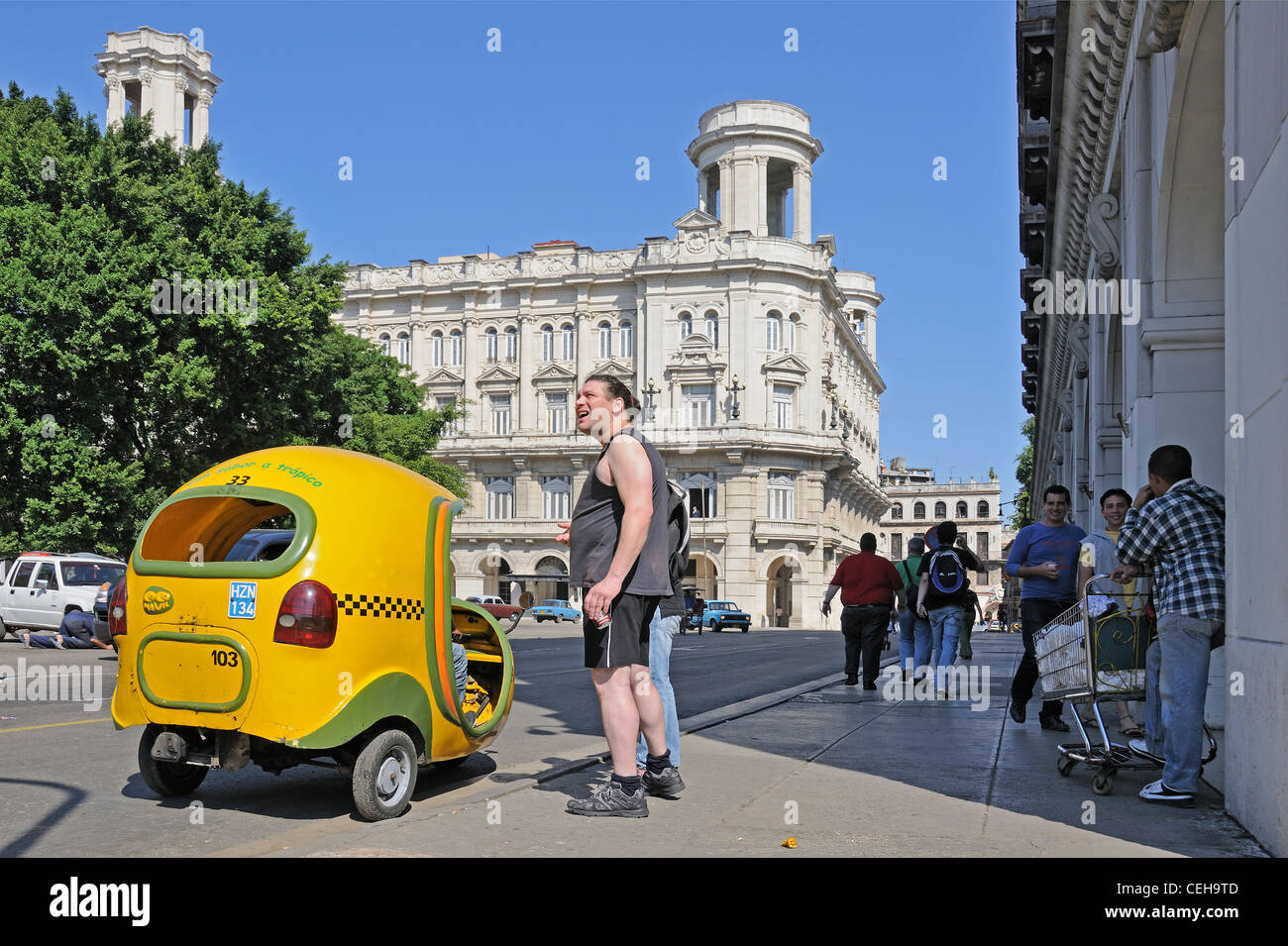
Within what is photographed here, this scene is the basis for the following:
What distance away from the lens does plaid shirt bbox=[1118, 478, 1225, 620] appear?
6328mm

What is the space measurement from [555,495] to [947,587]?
2271 inches

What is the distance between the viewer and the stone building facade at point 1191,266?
5.27 m

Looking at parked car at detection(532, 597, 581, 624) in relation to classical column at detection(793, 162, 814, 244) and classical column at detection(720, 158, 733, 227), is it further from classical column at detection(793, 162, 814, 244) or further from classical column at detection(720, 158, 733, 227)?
classical column at detection(793, 162, 814, 244)

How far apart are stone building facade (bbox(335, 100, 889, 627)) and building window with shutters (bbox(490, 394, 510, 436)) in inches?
4.2

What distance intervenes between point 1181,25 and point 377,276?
227 ft

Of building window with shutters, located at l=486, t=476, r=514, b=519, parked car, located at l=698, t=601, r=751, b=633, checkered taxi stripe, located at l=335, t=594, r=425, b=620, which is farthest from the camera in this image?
building window with shutters, located at l=486, t=476, r=514, b=519

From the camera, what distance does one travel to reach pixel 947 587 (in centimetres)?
1255

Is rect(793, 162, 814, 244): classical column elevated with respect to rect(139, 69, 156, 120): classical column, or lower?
lower

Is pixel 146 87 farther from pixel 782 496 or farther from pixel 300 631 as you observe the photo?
pixel 300 631

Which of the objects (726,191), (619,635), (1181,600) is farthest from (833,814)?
(726,191)

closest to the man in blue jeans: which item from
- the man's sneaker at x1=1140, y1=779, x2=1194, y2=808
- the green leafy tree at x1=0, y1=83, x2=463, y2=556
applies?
the man's sneaker at x1=1140, y1=779, x2=1194, y2=808

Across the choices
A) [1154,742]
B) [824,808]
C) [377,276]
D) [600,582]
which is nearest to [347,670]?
[600,582]

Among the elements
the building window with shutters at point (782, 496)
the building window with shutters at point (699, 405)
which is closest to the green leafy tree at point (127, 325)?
the building window with shutters at point (699, 405)
